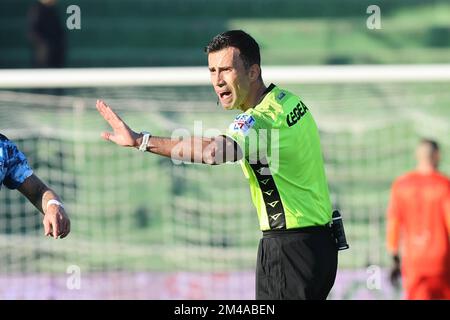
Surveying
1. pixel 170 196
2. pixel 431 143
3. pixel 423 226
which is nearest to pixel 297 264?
pixel 431 143

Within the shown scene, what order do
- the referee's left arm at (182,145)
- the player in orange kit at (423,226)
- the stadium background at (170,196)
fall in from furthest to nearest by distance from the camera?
the stadium background at (170,196), the player in orange kit at (423,226), the referee's left arm at (182,145)

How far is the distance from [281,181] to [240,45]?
0.69 meters

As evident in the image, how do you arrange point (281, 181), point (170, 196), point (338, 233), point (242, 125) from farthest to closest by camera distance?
point (170, 196) < point (338, 233) < point (281, 181) < point (242, 125)

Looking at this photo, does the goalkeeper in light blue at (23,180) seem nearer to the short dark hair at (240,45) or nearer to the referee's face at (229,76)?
the referee's face at (229,76)

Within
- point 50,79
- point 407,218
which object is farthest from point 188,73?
point 407,218

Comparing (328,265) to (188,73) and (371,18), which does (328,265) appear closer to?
(188,73)

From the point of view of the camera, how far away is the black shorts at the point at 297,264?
215 inches

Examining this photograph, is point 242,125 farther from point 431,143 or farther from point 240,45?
point 431,143

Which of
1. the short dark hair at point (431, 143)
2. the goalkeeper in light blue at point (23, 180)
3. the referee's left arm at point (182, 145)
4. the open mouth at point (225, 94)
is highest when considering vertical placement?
the open mouth at point (225, 94)

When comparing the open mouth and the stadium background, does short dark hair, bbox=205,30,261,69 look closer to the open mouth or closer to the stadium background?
the open mouth

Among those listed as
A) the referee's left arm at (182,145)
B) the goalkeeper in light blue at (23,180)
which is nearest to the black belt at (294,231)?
the referee's left arm at (182,145)

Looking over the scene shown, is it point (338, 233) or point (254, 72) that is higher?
point (254, 72)

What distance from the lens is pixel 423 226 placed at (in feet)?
31.9
